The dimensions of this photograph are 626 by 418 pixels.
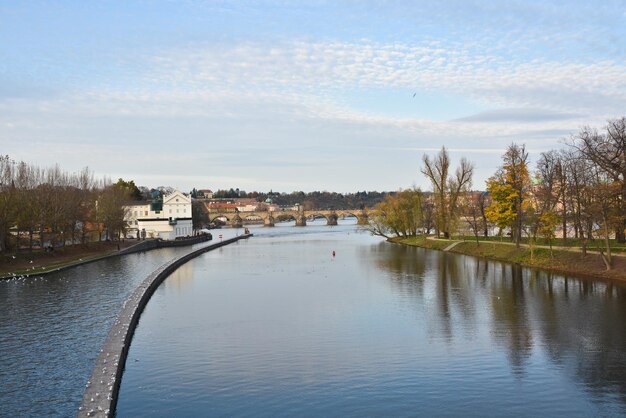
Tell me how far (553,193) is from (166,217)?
85.4m

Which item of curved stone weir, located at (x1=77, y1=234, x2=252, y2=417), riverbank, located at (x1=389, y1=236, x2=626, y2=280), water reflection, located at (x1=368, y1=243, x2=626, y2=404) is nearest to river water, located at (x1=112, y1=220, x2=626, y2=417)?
water reflection, located at (x1=368, y1=243, x2=626, y2=404)

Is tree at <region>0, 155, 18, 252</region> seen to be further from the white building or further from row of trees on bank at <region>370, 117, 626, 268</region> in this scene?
the white building

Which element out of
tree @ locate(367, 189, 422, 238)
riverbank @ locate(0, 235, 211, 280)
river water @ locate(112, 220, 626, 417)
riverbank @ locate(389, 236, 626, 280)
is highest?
tree @ locate(367, 189, 422, 238)

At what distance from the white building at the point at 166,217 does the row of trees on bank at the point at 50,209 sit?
27.0 metres

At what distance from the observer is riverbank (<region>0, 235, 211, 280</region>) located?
52.2 metres

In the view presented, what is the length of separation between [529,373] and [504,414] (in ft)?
14.1

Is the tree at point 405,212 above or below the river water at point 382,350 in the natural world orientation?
above

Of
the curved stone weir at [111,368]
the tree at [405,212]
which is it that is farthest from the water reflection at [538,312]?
the tree at [405,212]

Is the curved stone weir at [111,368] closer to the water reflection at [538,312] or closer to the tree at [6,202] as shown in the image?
the water reflection at [538,312]

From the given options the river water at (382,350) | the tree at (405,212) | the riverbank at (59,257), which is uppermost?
the tree at (405,212)

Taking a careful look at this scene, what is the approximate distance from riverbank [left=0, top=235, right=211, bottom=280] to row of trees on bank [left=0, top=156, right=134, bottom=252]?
1.46 m

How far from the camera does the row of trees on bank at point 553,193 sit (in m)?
44.8

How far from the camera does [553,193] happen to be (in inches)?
2549

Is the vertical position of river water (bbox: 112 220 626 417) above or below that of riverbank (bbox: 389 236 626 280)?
below
